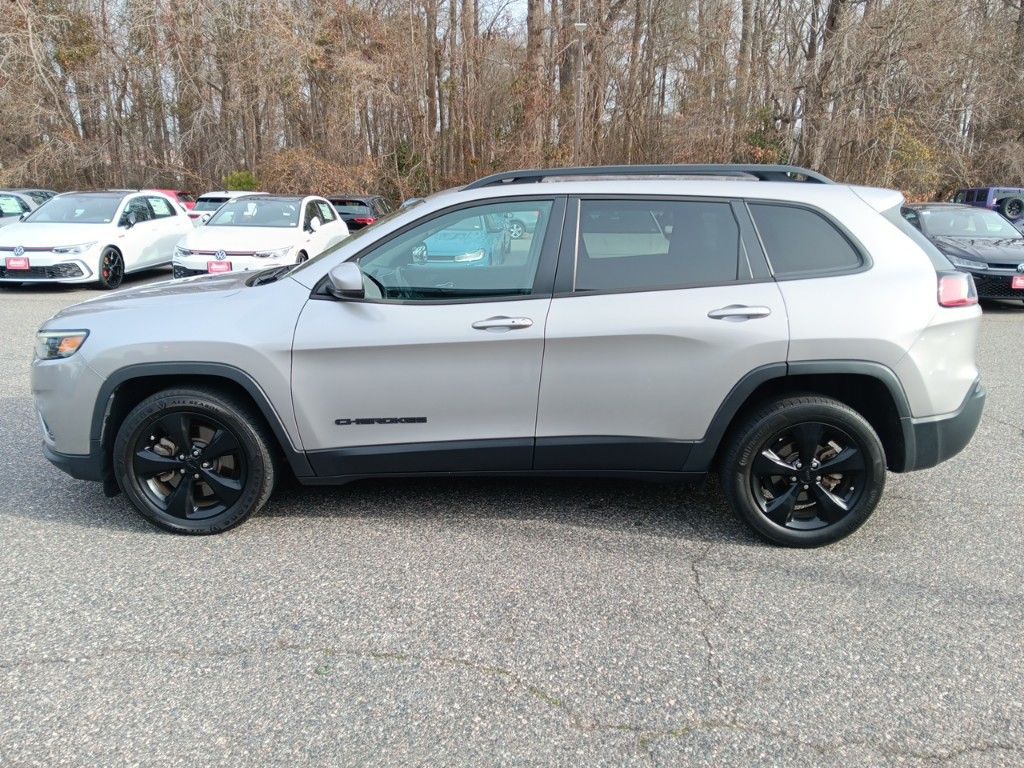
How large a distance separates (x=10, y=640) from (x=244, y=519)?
3.66 feet

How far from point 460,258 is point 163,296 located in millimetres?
1546

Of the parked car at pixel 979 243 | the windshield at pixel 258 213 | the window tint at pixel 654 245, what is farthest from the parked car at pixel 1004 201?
the window tint at pixel 654 245

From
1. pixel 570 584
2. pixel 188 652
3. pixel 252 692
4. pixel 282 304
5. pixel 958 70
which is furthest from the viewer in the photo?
pixel 958 70

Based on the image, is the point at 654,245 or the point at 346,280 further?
the point at 654,245

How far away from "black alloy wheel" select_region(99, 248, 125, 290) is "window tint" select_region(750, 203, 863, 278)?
11.7 m

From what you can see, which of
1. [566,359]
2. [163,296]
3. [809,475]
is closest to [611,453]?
[566,359]

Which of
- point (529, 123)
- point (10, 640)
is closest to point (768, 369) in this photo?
point (10, 640)

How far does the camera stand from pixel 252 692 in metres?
2.69

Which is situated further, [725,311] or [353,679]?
[725,311]

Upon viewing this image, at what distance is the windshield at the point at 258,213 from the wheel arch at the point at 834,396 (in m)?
10.1

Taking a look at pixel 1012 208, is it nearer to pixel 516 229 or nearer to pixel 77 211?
pixel 516 229

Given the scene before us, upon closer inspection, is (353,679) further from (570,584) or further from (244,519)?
(244,519)

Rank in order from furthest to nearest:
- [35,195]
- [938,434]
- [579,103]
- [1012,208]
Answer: [579,103] → [35,195] → [1012,208] → [938,434]

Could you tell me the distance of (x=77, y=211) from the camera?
516 inches
